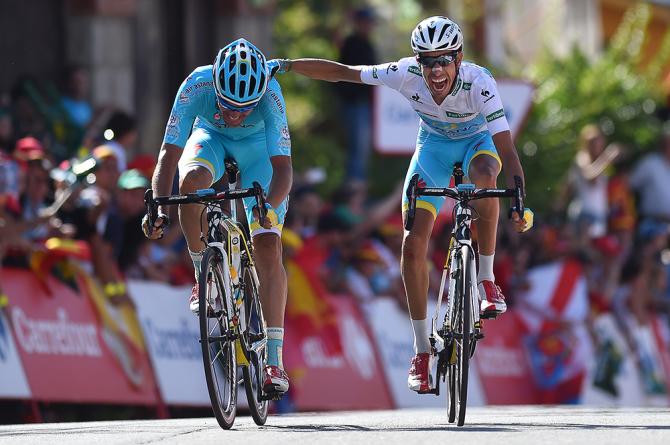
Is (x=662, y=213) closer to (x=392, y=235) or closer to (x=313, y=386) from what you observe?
(x=392, y=235)

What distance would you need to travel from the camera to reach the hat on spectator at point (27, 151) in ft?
48.0

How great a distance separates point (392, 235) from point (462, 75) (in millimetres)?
7436

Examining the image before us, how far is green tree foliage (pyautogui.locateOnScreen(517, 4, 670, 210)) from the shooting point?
74.1 ft

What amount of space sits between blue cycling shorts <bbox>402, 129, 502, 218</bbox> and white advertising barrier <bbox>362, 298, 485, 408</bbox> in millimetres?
6322

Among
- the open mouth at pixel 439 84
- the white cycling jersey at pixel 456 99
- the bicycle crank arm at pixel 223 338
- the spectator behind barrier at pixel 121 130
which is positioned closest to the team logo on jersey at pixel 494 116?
the white cycling jersey at pixel 456 99

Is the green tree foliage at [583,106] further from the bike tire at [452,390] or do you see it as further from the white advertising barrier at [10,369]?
the bike tire at [452,390]

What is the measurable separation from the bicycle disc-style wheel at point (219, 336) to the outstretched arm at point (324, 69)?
172cm

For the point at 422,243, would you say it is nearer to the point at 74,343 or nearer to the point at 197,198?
the point at 197,198

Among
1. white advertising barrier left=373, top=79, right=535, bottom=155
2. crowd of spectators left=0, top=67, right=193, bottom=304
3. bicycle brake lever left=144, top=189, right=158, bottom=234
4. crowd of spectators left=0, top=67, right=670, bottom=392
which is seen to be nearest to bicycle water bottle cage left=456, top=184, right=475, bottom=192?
bicycle brake lever left=144, top=189, right=158, bottom=234

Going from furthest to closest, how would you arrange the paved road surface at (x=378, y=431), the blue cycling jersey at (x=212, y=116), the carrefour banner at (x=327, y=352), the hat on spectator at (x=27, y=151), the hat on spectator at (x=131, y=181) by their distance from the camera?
the carrefour banner at (x=327, y=352) → the hat on spectator at (x=131, y=181) → the hat on spectator at (x=27, y=151) → the blue cycling jersey at (x=212, y=116) → the paved road surface at (x=378, y=431)

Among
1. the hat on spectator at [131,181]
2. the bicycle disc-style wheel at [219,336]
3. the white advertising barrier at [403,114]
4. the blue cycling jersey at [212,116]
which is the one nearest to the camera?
the bicycle disc-style wheel at [219,336]

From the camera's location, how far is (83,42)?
66.9 ft

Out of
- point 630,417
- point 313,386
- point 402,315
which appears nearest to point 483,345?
point 402,315

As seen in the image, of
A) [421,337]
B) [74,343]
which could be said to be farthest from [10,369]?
[421,337]
